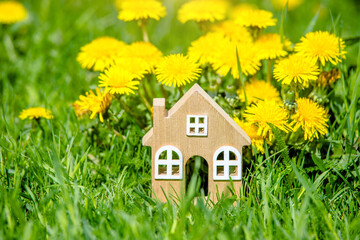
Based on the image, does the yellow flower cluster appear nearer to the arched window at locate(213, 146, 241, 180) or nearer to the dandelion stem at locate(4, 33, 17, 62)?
the arched window at locate(213, 146, 241, 180)

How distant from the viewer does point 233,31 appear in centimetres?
242

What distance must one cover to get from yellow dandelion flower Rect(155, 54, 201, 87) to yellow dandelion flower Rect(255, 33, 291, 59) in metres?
0.41

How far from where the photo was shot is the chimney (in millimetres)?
1707

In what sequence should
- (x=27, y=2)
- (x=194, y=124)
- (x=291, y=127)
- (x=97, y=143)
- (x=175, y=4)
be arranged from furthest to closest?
(x=175, y=4)
(x=27, y=2)
(x=97, y=143)
(x=291, y=127)
(x=194, y=124)

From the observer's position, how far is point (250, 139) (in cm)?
183

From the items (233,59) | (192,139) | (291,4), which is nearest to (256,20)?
(233,59)

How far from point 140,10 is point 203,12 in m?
0.35

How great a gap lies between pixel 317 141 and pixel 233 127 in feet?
1.76

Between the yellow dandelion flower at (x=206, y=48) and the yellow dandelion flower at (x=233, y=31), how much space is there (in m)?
0.16

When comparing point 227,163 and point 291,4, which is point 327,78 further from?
point 291,4

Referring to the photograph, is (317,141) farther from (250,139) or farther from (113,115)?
(113,115)

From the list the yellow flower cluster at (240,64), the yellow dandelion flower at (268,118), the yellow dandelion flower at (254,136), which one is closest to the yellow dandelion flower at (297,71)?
the yellow flower cluster at (240,64)

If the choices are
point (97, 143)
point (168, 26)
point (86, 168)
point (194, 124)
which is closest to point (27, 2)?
point (168, 26)

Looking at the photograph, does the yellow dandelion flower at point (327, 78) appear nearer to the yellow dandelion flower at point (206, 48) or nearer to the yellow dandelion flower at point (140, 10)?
the yellow dandelion flower at point (206, 48)
